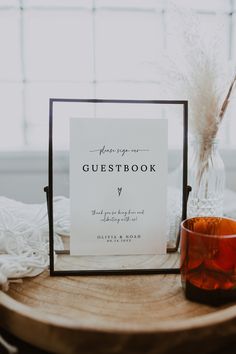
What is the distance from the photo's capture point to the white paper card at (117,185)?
2.35ft

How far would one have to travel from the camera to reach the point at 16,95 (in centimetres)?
145

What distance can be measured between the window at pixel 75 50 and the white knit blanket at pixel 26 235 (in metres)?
0.49

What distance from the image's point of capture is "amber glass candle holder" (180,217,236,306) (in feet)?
2.02

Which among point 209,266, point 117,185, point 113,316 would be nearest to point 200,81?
point 117,185

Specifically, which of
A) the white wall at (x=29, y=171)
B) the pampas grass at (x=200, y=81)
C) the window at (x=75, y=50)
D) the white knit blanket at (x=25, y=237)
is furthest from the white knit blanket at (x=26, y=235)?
the window at (x=75, y=50)

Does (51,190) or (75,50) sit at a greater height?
(75,50)

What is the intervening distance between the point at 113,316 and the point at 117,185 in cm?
23

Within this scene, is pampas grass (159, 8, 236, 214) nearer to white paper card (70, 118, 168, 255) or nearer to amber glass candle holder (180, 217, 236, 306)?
white paper card (70, 118, 168, 255)

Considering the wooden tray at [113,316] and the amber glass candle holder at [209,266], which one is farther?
the amber glass candle holder at [209,266]

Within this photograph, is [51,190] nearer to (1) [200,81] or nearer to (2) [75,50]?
(1) [200,81]

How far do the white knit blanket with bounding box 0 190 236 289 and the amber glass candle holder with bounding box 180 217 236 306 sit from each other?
0.72 feet

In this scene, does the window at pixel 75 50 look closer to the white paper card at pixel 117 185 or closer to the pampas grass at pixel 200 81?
the pampas grass at pixel 200 81

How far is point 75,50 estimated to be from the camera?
143 cm

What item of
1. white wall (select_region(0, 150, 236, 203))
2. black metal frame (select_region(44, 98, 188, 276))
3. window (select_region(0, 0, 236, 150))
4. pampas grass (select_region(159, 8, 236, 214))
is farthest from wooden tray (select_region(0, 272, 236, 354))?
window (select_region(0, 0, 236, 150))
